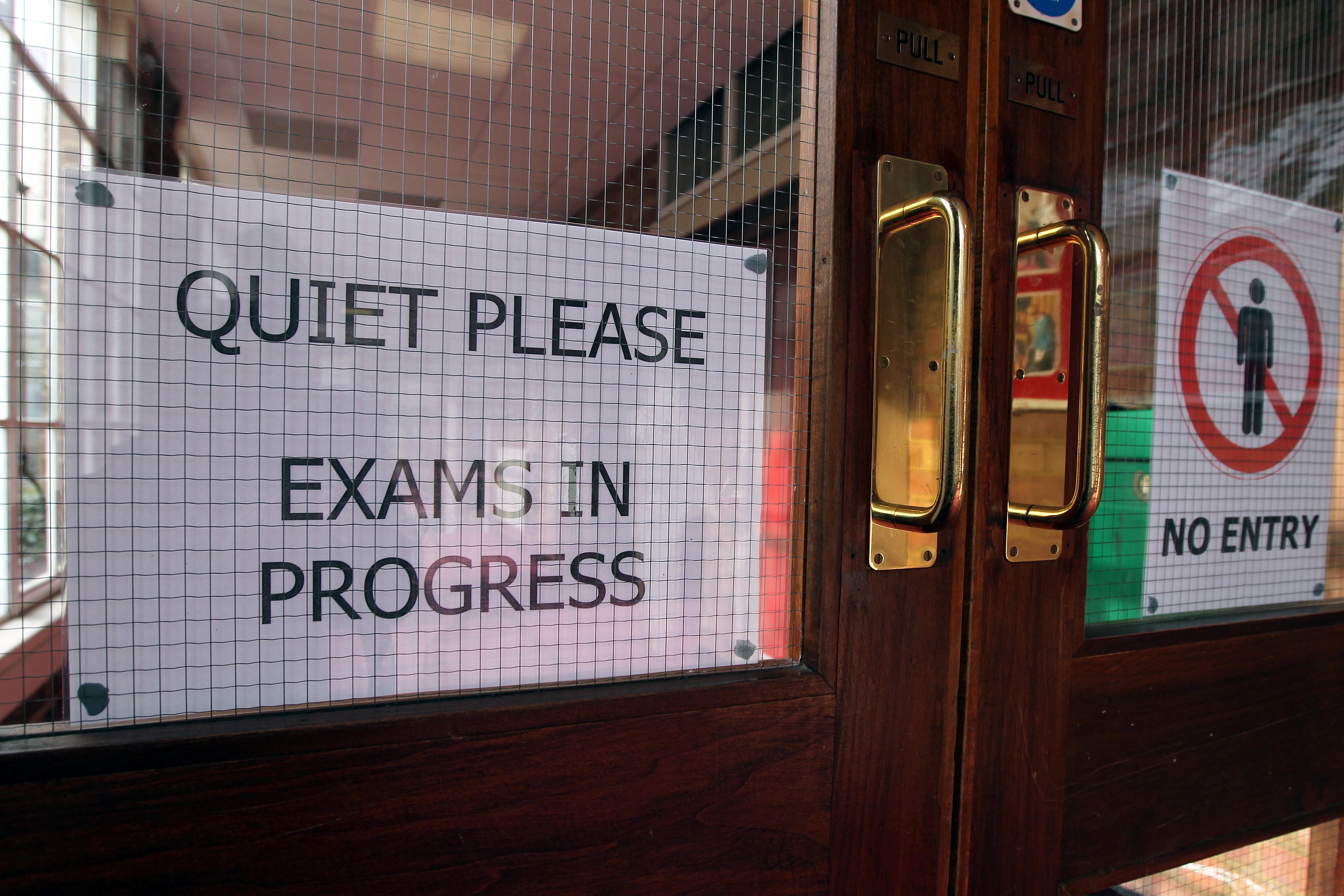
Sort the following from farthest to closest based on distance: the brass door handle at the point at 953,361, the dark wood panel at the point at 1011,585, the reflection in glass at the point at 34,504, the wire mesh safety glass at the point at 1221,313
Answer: the wire mesh safety glass at the point at 1221,313 < the dark wood panel at the point at 1011,585 < the brass door handle at the point at 953,361 < the reflection in glass at the point at 34,504

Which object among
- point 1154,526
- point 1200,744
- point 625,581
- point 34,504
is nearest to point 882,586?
point 625,581

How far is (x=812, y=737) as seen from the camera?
28.9 inches

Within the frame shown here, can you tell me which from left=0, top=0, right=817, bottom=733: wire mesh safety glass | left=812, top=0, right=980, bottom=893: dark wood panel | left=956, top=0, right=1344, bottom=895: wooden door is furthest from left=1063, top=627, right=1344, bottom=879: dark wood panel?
left=0, top=0, right=817, bottom=733: wire mesh safety glass

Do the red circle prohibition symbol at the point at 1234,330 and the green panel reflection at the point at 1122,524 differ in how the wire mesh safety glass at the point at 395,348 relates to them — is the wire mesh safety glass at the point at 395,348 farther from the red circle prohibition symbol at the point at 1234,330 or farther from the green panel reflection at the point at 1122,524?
the red circle prohibition symbol at the point at 1234,330

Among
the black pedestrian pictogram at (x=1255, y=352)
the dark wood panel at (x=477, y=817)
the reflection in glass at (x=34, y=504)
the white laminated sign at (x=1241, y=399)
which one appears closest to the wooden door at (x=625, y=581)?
the dark wood panel at (x=477, y=817)

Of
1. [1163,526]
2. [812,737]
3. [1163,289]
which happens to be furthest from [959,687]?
[1163,289]

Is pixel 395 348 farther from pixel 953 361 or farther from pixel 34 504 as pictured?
pixel 953 361

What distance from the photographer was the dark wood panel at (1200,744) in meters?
0.85

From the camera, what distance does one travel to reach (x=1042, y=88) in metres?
0.82

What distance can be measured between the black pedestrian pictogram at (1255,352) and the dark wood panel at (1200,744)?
1.00ft

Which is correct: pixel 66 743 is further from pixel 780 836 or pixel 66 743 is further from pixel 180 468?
pixel 780 836

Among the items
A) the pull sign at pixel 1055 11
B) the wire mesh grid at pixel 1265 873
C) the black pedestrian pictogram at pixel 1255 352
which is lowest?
the wire mesh grid at pixel 1265 873

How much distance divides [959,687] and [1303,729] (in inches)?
24.2

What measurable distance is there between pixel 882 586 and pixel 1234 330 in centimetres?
66
